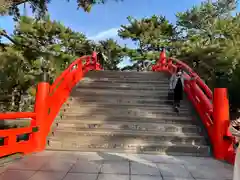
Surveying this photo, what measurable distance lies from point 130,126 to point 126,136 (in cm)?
51

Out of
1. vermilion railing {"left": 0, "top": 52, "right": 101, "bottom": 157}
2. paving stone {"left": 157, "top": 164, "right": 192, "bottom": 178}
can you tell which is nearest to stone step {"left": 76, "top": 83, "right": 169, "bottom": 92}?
vermilion railing {"left": 0, "top": 52, "right": 101, "bottom": 157}

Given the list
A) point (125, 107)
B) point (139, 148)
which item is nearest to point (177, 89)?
point (125, 107)

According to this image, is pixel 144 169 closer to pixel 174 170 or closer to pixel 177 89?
pixel 174 170

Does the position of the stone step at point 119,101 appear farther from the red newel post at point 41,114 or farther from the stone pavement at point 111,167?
the stone pavement at point 111,167

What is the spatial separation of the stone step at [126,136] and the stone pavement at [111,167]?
57 centimetres

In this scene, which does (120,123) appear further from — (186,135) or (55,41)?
(55,41)

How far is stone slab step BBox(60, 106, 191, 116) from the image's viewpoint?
672cm

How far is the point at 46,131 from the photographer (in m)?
5.54

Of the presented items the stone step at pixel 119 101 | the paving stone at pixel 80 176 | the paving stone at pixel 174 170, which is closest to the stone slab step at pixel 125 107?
the stone step at pixel 119 101

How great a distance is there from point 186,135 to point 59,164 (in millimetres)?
2919

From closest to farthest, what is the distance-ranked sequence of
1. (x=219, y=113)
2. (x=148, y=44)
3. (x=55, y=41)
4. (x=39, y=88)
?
(x=219, y=113) < (x=39, y=88) < (x=55, y=41) < (x=148, y=44)

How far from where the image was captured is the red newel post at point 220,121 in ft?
16.3

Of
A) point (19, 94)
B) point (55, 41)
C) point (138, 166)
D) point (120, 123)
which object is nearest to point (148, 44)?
point (55, 41)

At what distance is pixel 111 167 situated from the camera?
13.5ft
